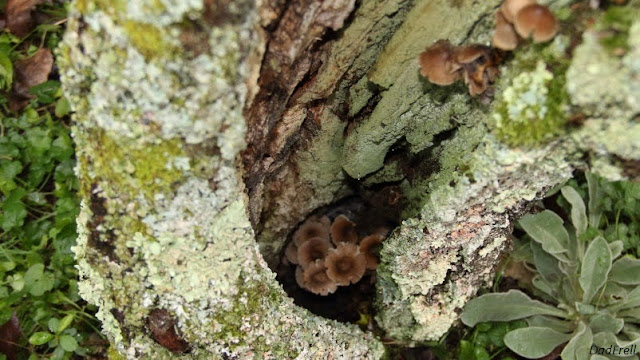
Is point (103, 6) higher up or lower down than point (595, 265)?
higher up

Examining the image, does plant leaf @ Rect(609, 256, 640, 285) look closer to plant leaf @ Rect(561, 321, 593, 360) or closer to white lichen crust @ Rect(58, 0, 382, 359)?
plant leaf @ Rect(561, 321, 593, 360)

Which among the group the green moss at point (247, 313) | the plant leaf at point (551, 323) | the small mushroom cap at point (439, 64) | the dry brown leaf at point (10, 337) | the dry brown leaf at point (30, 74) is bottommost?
the plant leaf at point (551, 323)

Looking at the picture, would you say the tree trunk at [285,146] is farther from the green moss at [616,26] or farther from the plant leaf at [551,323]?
the plant leaf at [551,323]

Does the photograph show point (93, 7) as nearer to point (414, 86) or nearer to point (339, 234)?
point (414, 86)

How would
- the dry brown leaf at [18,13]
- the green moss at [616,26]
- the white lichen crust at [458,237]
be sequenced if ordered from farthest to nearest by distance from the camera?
the dry brown leaf at [18,13] → the white lichen crust at [458,237] → the green moss at [616,26]

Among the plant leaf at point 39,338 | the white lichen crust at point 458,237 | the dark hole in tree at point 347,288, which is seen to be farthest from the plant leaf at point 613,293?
the plant leaf at point 39,338

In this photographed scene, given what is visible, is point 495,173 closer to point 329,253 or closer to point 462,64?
point 462,64

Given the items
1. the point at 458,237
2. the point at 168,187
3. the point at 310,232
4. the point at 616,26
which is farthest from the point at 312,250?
the point at 616,26
